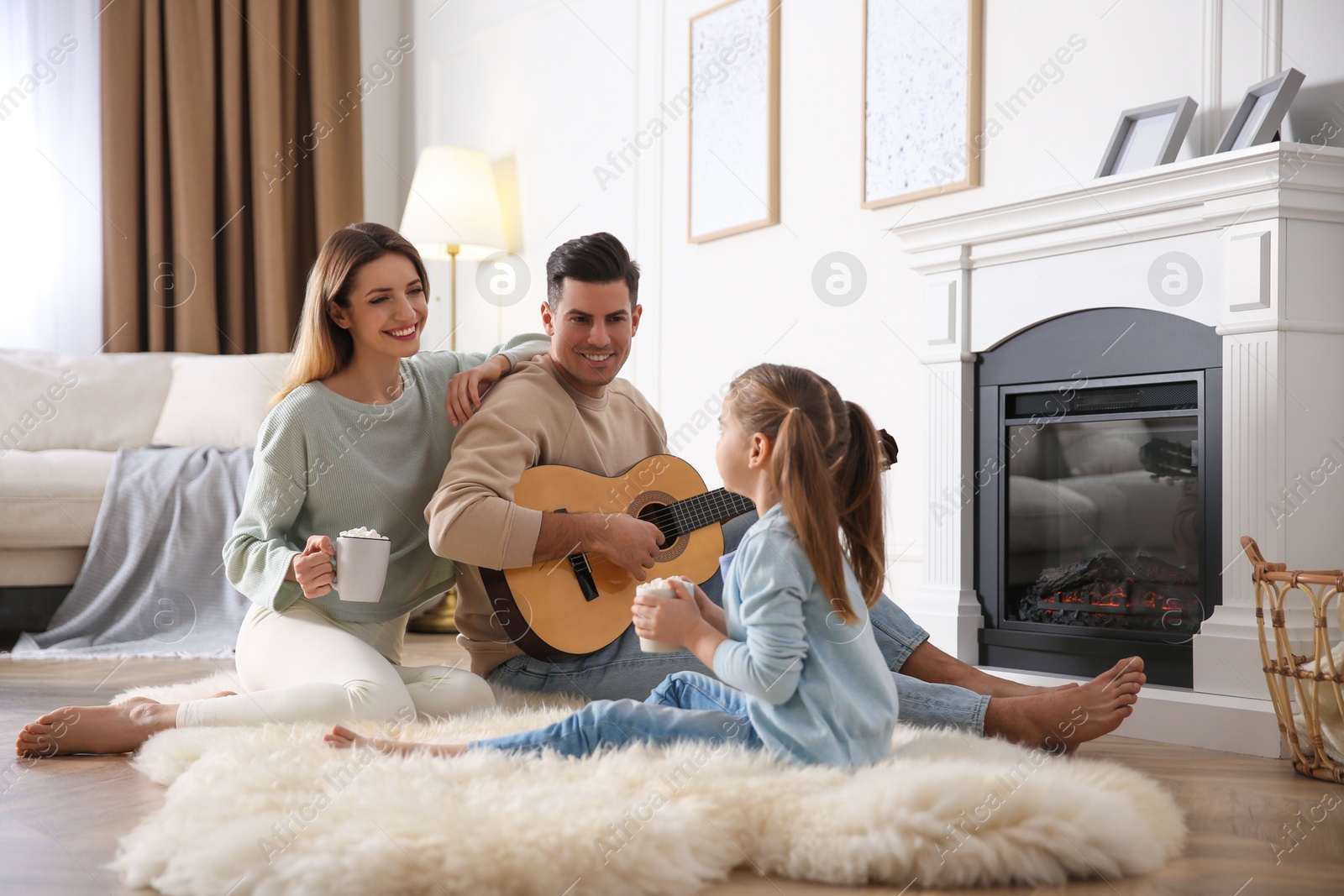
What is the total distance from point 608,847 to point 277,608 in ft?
2.92

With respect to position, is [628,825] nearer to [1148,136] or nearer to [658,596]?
[658,596]

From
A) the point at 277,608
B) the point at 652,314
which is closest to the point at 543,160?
the point at 652,314

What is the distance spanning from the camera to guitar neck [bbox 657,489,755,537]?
196 centimetres

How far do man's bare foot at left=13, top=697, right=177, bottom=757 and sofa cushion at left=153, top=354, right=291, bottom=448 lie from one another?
70.2 inches

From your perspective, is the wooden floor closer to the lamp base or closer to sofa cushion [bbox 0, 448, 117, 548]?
sofa cushion [bbox 0, 448, 117, 548]

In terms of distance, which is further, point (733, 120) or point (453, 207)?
point (453, 207)

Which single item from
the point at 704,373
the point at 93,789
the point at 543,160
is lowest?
the point at 93,789

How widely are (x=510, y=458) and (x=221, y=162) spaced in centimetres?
303

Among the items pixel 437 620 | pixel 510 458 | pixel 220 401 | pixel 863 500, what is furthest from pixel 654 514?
pixel 220 401

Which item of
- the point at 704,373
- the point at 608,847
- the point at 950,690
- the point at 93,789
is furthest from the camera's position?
the point at 704,373

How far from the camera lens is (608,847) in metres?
1.12

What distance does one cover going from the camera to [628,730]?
56.1 inches

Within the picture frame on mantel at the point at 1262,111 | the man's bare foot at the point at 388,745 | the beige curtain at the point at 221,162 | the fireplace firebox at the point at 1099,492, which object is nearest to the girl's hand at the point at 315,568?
the man's bare foot at the point at 388,745

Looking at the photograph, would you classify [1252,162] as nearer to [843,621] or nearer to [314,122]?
[843,621]
